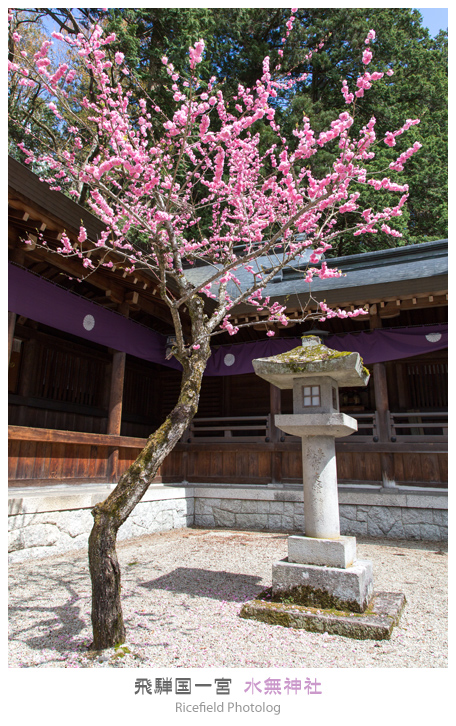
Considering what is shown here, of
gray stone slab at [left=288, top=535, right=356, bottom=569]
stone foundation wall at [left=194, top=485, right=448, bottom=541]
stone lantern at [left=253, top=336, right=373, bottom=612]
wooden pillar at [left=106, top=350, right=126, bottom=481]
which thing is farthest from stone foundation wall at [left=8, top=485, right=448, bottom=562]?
gray stone slab at [left=288, top=535, right=356, bottom=569]

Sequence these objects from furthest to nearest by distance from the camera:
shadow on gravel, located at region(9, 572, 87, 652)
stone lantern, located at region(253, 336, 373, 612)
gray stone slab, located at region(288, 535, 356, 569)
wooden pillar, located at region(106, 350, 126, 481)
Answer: wooden pillar, located at region(106, 350, 126, 481) < gray stone slab, located at region(288, 535, 356, 569) < stone lantern, located at region(253, 336, 373, 612) < shadow on gravel, located at region(9, 572, 87, 652)

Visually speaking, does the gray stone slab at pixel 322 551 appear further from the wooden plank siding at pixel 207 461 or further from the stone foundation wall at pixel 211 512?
the wooden plank siding at pixel 207 461

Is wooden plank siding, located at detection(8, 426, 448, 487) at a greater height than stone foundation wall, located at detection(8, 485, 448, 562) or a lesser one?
greater

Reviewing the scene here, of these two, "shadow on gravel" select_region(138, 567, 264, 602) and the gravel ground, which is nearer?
the gravel ground

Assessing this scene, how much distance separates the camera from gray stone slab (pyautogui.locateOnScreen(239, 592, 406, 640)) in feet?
12.2

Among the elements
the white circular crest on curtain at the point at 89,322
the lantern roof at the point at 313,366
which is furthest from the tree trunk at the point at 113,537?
the white circular crest on curtain at the point at 89,322

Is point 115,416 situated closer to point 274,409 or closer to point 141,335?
point 141,335

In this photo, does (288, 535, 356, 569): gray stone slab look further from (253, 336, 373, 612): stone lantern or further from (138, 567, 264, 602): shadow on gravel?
(138, 567, 264, 602): shadow on gravel

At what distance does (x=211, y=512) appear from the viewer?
9422mm

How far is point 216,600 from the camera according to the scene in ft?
15.4

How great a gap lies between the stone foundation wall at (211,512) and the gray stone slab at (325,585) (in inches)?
144

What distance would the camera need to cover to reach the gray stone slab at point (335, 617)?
147 inches

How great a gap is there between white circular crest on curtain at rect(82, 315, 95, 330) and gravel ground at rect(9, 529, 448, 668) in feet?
12.1
